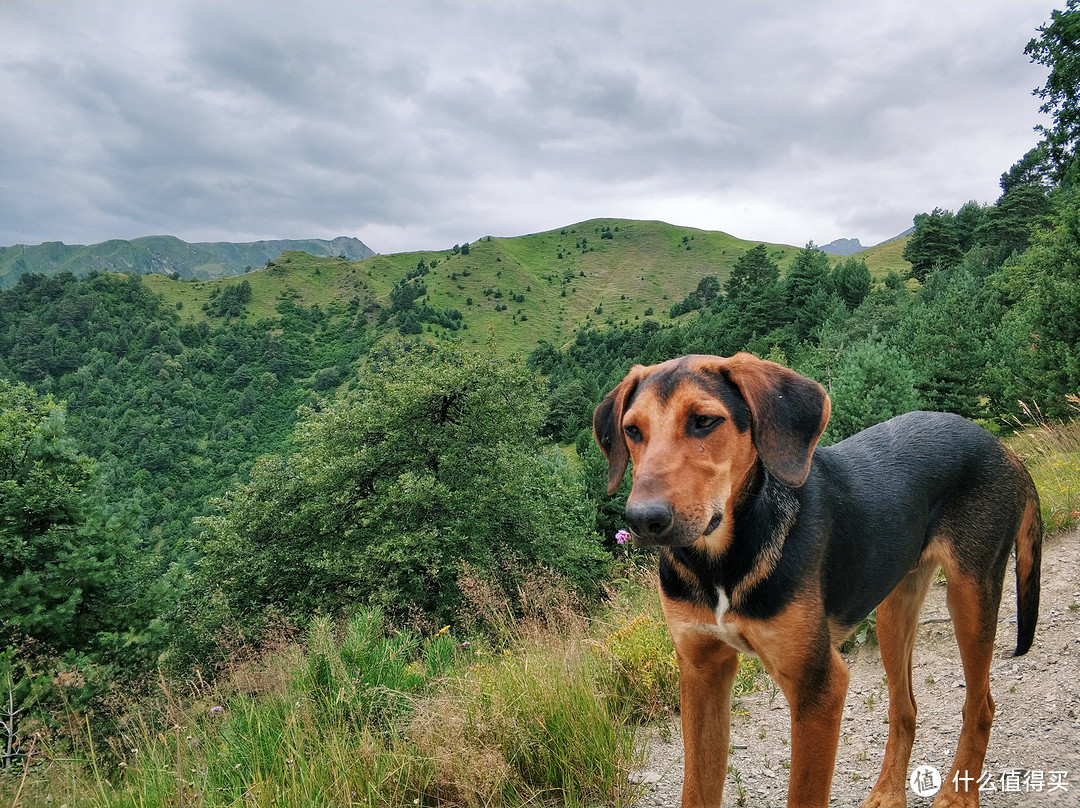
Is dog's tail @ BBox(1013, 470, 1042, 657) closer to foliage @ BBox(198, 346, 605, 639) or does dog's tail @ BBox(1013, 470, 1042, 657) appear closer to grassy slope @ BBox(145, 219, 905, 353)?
foliage @ BBox(198, 346, 605, 639)

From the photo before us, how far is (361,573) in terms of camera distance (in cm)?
1883

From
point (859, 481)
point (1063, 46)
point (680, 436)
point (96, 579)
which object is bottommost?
point (96, 579)

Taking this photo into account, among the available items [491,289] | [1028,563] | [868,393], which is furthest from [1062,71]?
[491,289]

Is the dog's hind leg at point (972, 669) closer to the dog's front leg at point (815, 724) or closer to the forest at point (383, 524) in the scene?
the dog's front leg at point (815, 724)

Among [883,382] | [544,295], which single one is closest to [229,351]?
[544,295]

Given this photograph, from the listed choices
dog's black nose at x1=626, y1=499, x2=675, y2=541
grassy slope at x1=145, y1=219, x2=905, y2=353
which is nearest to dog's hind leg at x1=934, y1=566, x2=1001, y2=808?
dog's black nose at x1=626, y1=499, x2=675, y2=541

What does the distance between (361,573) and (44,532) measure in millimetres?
8804

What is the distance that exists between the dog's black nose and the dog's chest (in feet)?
2.15

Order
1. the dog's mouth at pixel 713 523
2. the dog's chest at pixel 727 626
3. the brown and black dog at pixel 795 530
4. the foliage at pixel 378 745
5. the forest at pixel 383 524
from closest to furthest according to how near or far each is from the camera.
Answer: the dog's mouth at pixel 713 523 → the brown and black dog at pixel 795 530 → the dog's chest at pixel 727 626 → the foliage at pixel 378 745 → the forest at pixel 383 524

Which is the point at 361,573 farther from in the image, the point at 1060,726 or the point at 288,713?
the point at 1060,726

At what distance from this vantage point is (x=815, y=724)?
2256 mm

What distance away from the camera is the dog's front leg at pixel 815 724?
89.0 inches

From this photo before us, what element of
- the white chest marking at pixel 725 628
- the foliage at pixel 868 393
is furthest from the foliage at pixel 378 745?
the foliage at pixel 868 393

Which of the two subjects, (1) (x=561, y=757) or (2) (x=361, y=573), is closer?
(1) (x=561, y=757)
